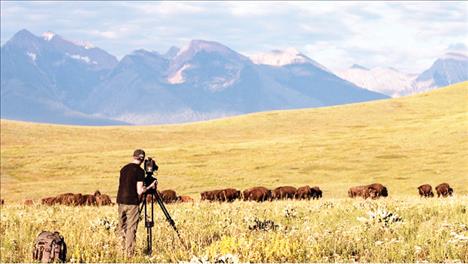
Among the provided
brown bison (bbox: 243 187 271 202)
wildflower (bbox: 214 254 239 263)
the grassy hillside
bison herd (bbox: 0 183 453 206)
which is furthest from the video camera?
the grassy hillside

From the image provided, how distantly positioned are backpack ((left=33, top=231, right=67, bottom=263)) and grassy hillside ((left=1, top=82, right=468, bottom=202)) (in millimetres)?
34962

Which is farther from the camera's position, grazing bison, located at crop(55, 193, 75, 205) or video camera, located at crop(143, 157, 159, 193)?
grazing bison, located at crop(55, 193, 75, 205)

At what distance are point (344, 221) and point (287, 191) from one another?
2038cm

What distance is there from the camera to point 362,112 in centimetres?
13938

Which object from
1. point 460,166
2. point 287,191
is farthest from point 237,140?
point 287,191

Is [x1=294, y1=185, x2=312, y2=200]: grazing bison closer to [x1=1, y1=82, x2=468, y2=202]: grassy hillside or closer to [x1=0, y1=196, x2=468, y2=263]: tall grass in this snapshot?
[x1=1, y1=82, x2=468, y2=202]: grassy hillside

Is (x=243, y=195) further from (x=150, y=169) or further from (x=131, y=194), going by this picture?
(x=150, y=169)

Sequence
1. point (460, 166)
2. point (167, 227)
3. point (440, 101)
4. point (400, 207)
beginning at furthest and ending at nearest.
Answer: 1. point (440, 101)
2. point (460, 166)
3. point (400, 207)
4. point (167, 227)

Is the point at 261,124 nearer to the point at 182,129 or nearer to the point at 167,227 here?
the point at 182,129

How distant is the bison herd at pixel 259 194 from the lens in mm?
36031

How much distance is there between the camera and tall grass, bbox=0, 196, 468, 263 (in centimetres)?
1246

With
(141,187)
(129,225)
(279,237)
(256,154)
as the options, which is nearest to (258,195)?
(279,237)

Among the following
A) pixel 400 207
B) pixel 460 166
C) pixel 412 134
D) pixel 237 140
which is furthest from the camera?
pixel 237 140

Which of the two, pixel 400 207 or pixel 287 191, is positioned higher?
pixel 287 191
